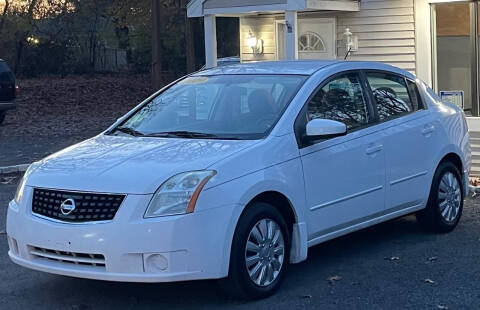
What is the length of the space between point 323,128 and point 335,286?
117cm

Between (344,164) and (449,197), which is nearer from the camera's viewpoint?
(344,164)

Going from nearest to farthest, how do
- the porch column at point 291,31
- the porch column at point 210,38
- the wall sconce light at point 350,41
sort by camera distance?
the porch column at point 291,31 → the wall sconce light at point 350,41 → the porch column at point 210,38

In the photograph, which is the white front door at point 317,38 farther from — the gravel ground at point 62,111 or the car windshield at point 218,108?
the car windshield at point 218,108

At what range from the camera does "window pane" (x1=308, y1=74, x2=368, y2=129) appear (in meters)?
6.29

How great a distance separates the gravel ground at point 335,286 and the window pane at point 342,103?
118 cm

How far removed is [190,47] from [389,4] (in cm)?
1057

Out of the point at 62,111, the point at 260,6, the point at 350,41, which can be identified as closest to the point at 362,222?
the point at 350,41

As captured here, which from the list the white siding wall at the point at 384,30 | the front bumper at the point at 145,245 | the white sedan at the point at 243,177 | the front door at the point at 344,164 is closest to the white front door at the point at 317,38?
the white siding wall at the point at 384,30

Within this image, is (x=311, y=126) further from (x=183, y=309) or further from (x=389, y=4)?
(x=389, y=4)

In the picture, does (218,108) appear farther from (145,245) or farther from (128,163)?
(145,245)

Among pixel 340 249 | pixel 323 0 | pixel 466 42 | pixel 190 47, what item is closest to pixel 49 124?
pixel 190 47

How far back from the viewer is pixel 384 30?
12469 millimetres

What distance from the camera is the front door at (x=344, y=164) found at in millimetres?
6004

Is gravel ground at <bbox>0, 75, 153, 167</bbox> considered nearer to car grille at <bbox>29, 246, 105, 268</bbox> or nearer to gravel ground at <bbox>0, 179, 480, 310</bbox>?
gravel ground at <bbox>0, 179, 480, 310</bbox>
